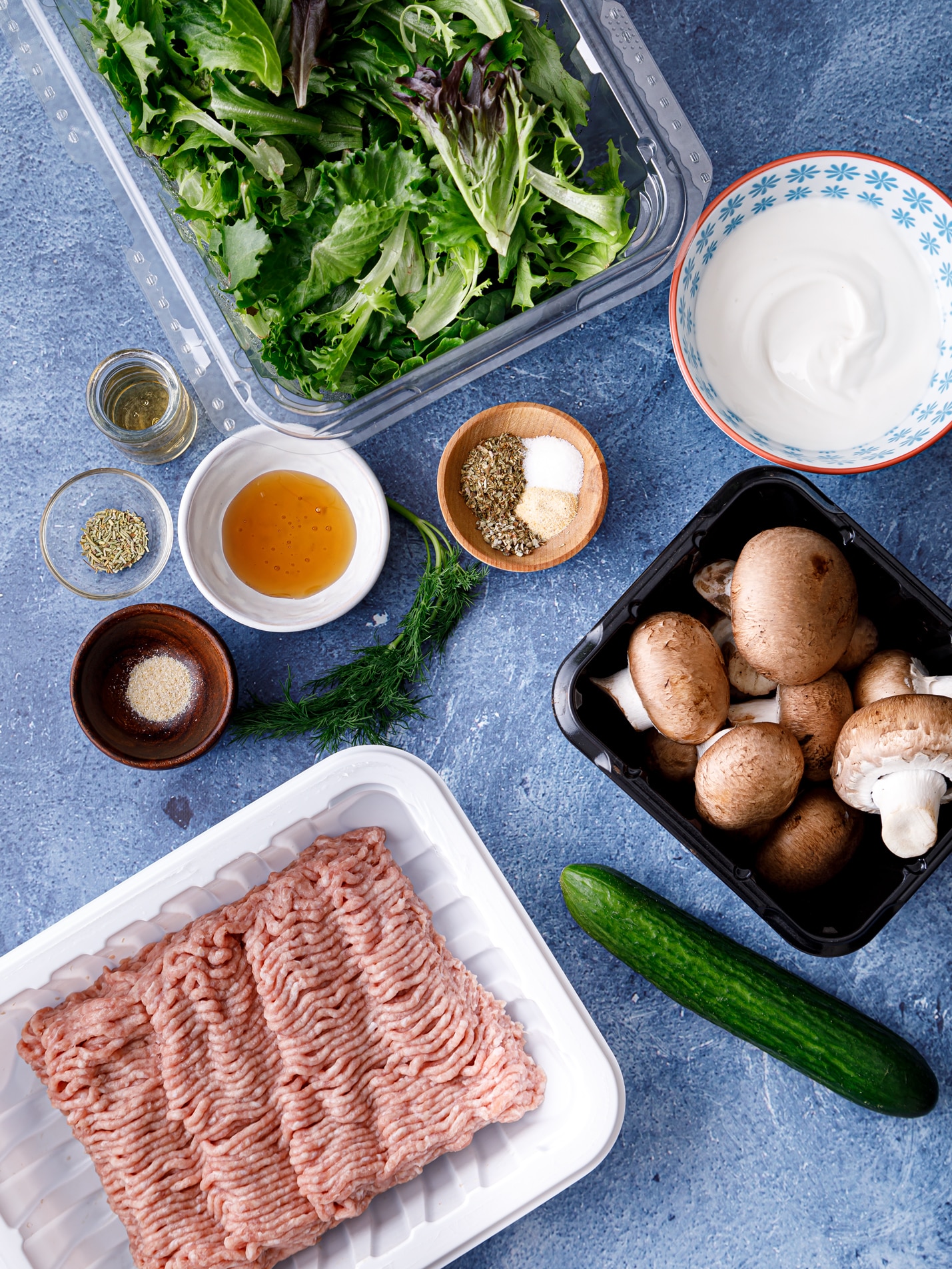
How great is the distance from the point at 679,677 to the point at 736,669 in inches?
8.9

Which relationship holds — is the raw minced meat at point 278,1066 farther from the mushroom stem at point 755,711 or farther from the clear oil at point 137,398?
the clear oil at point 137,398

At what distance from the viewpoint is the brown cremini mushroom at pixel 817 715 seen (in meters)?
1.41

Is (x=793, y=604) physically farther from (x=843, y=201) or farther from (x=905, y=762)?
(x=843, y=201)

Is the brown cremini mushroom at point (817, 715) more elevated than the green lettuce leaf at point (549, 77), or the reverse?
the green lettuce leaf at point (549, 77)

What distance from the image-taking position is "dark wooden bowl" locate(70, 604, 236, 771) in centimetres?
160

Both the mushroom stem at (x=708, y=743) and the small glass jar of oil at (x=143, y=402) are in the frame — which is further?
the small glass jar of oil at (x=143, y=402)

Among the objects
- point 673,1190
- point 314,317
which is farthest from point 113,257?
point 673,1190

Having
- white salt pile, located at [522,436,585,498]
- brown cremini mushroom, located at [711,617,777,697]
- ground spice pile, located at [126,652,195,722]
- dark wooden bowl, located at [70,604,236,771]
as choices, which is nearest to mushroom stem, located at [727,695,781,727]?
brown cremini mushroom, located at [711,617,777,697]

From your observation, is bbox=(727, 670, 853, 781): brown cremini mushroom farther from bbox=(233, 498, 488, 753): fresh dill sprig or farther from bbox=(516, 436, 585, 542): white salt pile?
bbox=(233, 498, 488, 753): fresh dill sprig

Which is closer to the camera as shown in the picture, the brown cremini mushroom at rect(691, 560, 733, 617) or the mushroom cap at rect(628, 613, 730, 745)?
the mushroom cap at rect(628, 613, 730, 745)

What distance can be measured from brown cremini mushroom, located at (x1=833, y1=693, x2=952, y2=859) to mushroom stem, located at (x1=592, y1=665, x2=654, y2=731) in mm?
318

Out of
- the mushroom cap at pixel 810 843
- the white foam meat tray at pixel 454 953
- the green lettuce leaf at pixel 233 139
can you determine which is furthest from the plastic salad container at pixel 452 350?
the mushroom cap at pixel 810 843

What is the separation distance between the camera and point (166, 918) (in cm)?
156

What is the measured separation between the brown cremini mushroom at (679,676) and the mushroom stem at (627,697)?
0.03 metres
